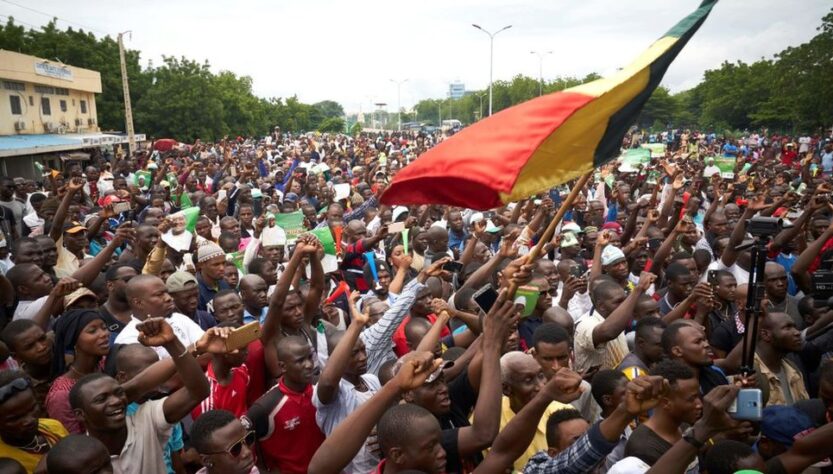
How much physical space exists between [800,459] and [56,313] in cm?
499

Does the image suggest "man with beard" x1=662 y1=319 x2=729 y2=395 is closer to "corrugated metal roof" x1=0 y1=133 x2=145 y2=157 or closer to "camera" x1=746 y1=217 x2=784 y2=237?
"camera" x1=746 y1=217 x2=784 y2=237

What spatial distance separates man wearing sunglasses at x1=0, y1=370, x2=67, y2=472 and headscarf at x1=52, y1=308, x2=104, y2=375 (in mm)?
756

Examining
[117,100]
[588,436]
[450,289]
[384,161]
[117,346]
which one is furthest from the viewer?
[117,100]

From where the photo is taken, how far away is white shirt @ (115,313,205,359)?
445 cm

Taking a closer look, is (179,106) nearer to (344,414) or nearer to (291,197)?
(291,197)

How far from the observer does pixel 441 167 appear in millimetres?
3100

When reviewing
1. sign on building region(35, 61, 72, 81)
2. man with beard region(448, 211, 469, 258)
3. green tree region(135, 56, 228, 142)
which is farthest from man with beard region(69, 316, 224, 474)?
green tree region(135, 56, 228, 142)

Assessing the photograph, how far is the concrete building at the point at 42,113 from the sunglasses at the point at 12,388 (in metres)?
22.3

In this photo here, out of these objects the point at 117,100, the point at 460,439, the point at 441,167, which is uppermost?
the point at 117,100

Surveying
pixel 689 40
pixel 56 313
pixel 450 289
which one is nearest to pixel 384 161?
pixel 450 289

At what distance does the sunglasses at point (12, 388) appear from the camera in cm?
325

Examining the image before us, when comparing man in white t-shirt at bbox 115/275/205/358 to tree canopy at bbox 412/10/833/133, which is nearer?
man in white t-shirt at bbox 115/275/205/358

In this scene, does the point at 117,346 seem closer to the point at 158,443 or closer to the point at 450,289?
the point at 158,443

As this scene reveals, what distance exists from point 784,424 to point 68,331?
427cm
